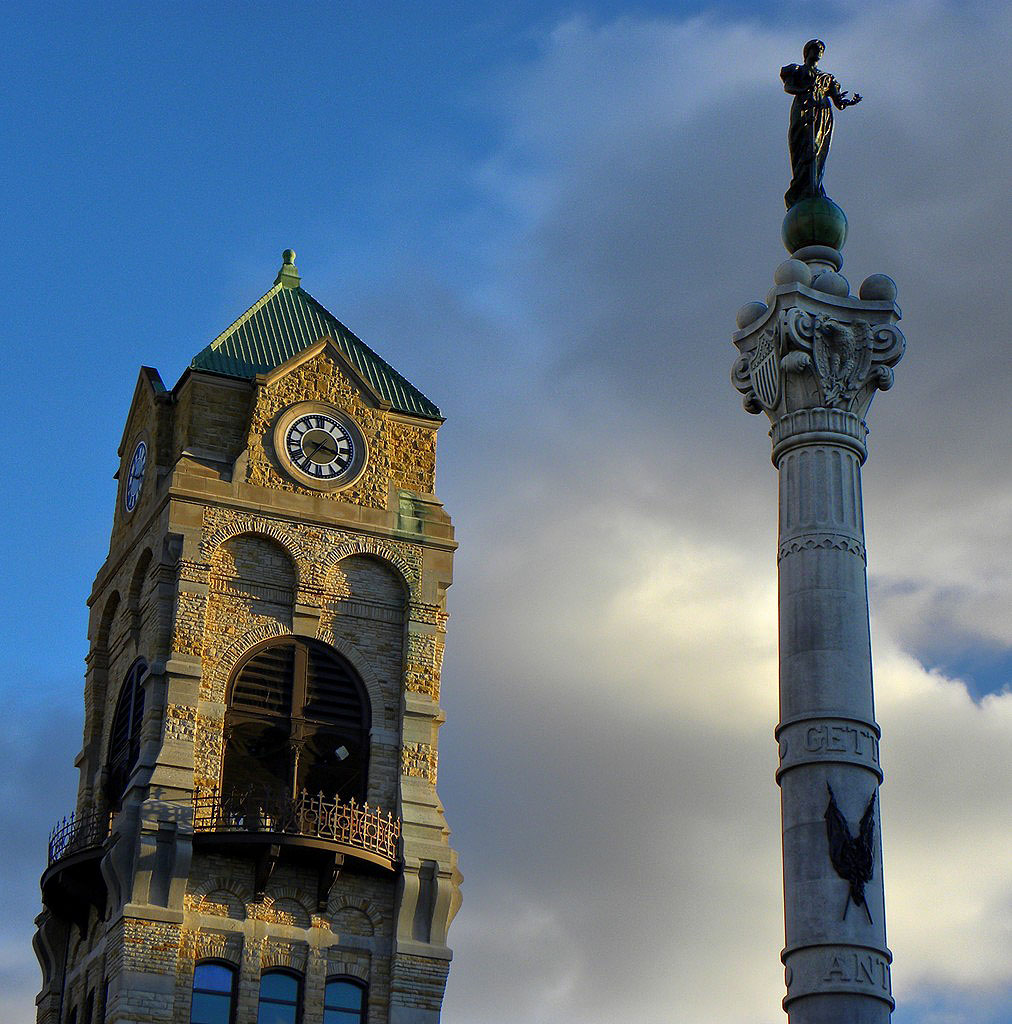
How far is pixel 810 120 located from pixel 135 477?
27944 mm

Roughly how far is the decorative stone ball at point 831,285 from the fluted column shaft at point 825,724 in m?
2.18

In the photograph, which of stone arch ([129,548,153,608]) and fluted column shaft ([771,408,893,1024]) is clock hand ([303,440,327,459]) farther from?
fluted column shaft ([771,408,893,1024])

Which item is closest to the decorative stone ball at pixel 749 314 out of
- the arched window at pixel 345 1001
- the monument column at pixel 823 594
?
the monument column at pixel 823 594

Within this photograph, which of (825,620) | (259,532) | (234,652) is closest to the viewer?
(825,620)

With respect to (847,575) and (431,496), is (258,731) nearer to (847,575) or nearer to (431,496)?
(431,496)

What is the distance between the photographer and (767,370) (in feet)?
138

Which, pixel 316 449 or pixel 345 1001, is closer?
pixel 345 1001

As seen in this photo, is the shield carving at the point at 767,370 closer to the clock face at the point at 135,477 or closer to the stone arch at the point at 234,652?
the stone arch at the point at 234,652

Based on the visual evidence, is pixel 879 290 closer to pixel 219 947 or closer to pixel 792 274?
pixel 792 274

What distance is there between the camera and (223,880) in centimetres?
5844

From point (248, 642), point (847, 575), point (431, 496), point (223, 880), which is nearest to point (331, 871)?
point (223, 880)

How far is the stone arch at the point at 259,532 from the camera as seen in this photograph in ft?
204

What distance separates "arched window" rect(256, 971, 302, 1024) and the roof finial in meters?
20.1

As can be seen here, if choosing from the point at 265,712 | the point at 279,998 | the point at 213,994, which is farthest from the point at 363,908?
the point at 265,712
